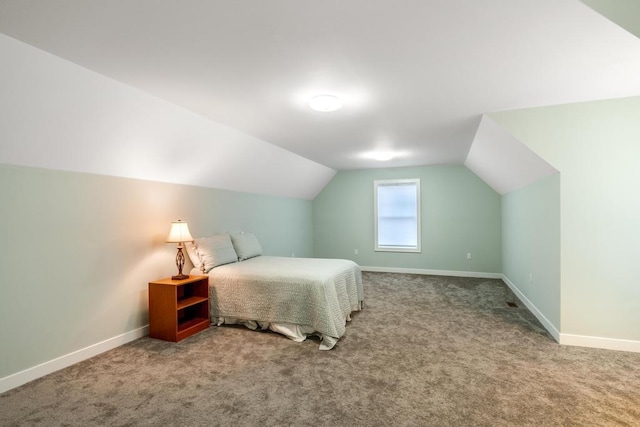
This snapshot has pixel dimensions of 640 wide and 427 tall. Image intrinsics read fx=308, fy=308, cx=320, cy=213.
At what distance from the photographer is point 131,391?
2.27 m

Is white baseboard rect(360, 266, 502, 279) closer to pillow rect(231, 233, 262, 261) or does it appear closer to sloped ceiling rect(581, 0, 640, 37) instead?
pillow rect(231, 233, 262, 261)

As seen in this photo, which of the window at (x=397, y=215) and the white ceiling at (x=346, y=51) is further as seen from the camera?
the window at (x=397, y=215)

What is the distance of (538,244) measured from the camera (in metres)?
3.69

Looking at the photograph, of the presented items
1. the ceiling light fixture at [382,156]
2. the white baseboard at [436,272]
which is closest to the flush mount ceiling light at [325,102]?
the ceiling light fixture at [382,156]

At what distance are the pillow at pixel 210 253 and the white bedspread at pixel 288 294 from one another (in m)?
0.13

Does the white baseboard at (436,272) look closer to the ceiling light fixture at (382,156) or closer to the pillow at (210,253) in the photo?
the ceiling light fixture at (382,156)

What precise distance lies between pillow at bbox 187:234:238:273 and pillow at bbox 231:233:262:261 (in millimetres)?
272

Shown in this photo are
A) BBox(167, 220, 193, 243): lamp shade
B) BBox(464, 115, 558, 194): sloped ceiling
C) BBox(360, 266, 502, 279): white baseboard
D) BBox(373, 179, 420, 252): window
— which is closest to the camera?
BBox(464, 115, 558, 194): sloped ceiling

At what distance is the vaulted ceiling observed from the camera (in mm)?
1602

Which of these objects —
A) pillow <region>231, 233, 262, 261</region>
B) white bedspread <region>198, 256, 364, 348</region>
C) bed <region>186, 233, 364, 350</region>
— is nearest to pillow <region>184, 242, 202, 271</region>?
bed <region>186, 233, 364, 350</region>

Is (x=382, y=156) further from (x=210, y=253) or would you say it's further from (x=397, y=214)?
(x=210, y=253)

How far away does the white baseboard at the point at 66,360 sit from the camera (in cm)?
230

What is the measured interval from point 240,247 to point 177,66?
276 cm

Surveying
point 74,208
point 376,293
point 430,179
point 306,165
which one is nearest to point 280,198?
point 306,165
